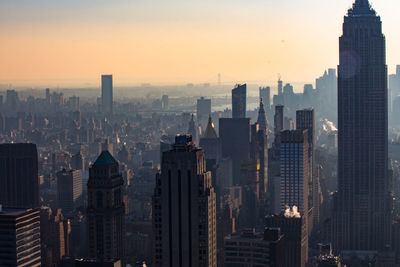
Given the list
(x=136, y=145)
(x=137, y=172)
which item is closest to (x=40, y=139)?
(x=137, y=172)

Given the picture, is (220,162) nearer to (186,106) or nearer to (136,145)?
(136,145)

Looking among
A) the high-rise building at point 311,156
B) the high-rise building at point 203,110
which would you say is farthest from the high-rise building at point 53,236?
the high-rise building at point 311,156

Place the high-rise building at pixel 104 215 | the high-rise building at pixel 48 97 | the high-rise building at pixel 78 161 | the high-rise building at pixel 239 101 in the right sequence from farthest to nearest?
1. the high-rise building at pixel 78 161
2. the high-rise building at pixel 239 101
3. the high-rise building at pixel 48 97
4. the high-rise building at pixel 104 215

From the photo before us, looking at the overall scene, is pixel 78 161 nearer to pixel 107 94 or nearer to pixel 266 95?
pixel 266 95

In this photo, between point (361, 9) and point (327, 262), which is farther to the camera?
point (361, 9)

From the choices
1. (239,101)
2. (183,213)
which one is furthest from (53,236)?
(239,101)

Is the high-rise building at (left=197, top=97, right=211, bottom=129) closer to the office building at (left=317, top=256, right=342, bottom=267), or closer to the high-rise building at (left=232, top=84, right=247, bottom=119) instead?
the high-rise building at (left=232, top=84, right=247, bottom=119)

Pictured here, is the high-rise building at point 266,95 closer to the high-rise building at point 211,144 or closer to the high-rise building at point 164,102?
the high-rise building at point 211,144
